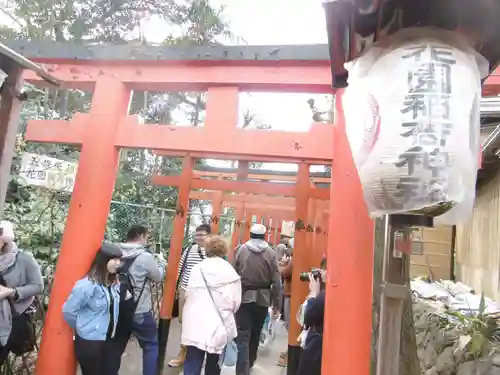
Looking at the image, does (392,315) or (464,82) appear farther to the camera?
(392,315)

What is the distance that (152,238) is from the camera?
9.95 meters

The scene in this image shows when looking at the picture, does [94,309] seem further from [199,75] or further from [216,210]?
[216,210]

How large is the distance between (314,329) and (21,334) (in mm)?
2797

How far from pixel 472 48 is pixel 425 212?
0.82 metres

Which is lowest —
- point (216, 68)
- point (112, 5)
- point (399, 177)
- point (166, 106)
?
point (399, 177)

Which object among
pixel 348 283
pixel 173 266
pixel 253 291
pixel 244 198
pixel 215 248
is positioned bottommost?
pixel 253 291

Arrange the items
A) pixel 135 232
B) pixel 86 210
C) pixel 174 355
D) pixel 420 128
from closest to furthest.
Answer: pixel 420 128 < pixel 86 210 < pixel 135 232 < pixel 174 355

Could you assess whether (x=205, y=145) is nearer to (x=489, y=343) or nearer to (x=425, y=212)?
(x=425, y=212)

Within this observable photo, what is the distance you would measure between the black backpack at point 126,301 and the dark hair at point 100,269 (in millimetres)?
422

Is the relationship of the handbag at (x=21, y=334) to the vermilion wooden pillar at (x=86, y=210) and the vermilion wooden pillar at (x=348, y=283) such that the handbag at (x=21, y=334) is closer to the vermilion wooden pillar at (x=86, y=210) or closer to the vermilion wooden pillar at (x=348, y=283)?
the vermilion wooden pillar at (x=86, y=210)

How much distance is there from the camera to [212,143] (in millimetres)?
3719

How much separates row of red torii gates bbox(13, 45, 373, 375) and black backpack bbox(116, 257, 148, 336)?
50 centimetres

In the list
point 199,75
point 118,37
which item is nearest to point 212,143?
point 199,75

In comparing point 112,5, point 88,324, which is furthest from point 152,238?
point 88,324
